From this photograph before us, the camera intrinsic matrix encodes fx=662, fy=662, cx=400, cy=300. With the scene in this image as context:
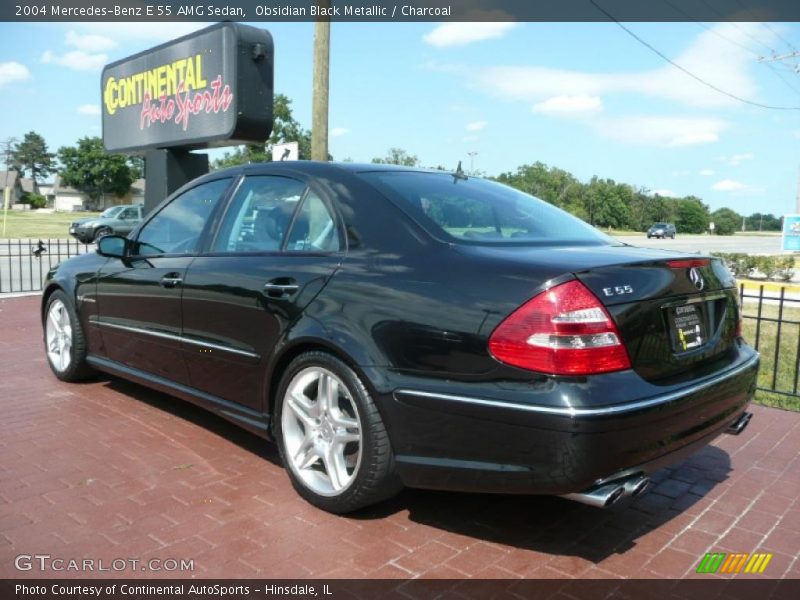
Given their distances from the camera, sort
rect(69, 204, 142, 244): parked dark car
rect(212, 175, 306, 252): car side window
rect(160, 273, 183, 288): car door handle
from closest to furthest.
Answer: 1. rect(212, 175, 306, 252): car side window
2. rect(160, 273, 183, 288): car door handle
3. rect(69, 204, 142, 244): parked dark car

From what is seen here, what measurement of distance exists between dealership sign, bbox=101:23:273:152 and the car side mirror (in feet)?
11.1

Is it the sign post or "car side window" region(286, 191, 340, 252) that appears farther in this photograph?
the sign post

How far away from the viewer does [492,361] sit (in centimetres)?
242

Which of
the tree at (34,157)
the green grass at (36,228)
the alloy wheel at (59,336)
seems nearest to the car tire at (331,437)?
the alloy wheel at (59,336)

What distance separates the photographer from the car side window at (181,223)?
399cm

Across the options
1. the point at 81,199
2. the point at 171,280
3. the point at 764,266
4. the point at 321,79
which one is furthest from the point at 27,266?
the point at 81,199

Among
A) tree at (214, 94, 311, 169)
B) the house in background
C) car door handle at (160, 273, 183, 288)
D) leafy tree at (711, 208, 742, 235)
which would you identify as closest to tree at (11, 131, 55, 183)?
the house in background

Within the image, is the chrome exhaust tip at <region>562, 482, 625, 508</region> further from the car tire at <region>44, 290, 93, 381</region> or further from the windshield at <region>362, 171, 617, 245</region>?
the car tire at <region>44, 290, 93, 381</region>

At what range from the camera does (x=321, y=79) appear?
33.1ft

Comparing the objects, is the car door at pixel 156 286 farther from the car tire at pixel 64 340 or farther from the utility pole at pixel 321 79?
the utility pole at pixel 321 79

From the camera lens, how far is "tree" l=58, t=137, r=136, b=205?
9244 centimetres

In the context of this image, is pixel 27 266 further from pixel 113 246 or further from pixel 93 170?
pixel 93 170

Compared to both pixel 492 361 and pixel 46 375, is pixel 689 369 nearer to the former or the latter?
pixel 492 361

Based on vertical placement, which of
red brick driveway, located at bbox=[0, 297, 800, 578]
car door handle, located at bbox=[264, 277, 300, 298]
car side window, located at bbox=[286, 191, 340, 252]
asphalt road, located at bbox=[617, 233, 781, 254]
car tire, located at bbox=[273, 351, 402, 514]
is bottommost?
red brick driveway, located at bbox=[0, 297, 800, 578]
